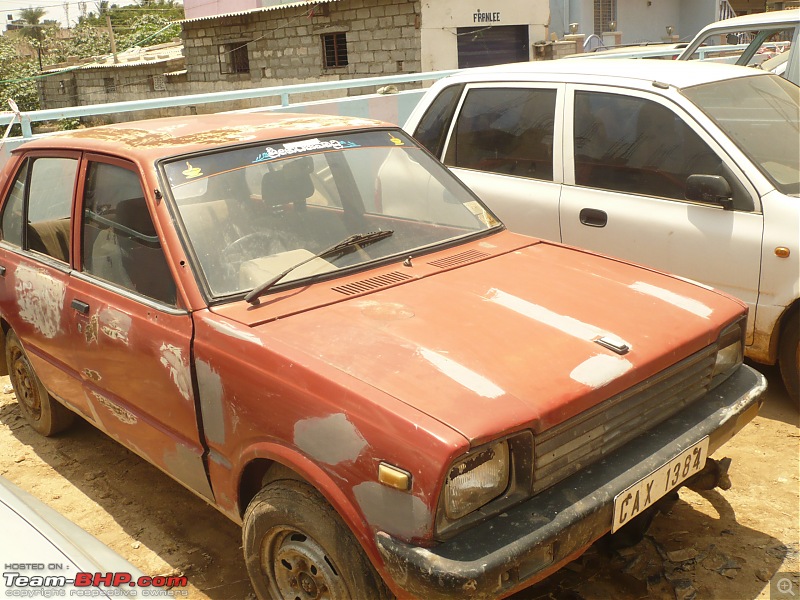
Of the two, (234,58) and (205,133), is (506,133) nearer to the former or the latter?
(205,133)

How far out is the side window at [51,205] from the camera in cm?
370

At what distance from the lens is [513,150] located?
16.9 feet

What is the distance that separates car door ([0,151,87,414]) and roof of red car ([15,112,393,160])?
0.15 metres

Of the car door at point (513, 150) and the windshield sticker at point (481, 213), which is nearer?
the windshield sticker at point (481, 213)

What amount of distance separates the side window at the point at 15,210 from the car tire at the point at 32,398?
543mm

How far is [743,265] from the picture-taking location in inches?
165

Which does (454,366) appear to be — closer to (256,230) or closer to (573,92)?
(256,230)

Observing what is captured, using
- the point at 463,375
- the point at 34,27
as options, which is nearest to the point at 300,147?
the point at 463,375

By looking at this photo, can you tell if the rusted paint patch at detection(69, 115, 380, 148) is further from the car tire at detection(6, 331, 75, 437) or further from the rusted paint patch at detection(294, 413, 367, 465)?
the rusted paint patch at detection(294, 413, 367, 465)

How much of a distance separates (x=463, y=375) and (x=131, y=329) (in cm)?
144

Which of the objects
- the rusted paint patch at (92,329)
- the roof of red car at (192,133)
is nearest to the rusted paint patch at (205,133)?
the roof of red car at (192,133)

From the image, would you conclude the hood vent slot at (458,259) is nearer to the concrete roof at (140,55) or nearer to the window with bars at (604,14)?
the window with bars at (604,14)

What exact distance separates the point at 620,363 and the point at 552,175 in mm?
2622

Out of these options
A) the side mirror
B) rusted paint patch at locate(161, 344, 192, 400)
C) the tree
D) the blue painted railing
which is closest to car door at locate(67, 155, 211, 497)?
rusted paint patch at locate(161, 344, 192, 400)
